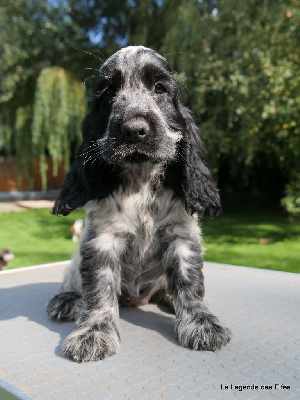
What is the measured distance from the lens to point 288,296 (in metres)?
2.96

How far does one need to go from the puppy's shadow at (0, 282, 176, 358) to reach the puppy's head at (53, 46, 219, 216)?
627 millimetres

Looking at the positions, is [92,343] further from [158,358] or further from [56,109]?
[56,109]

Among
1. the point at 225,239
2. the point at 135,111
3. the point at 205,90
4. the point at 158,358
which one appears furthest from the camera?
the point at 205,90

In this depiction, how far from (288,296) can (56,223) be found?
1007cm

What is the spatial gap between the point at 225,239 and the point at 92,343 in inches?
302

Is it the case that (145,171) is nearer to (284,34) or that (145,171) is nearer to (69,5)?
(284,34)

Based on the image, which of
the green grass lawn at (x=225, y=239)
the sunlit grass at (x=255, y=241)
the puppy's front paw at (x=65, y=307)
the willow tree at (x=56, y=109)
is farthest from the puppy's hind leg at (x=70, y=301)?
the willow tree at (x=56, y=109)

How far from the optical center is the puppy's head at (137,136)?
2100mm

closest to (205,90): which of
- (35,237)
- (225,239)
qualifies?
(225,239)

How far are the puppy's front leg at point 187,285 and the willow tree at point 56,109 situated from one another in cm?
953

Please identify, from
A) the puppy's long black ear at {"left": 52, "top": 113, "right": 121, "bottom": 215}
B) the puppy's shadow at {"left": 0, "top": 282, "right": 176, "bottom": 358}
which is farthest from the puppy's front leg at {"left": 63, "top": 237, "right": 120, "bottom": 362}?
the puppy's long black ear at {"left": 52, "top": 113, "right": 121, "bottom": 215}

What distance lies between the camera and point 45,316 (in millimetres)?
2643

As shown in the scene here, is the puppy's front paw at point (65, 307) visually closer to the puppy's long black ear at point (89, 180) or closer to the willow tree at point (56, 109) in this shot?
the puppy's long black ear at point (89, 180)

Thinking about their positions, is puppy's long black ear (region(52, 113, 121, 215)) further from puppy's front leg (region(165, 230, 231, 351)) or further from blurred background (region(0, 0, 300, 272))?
blurred background (region(0, 0, 300, 272))
